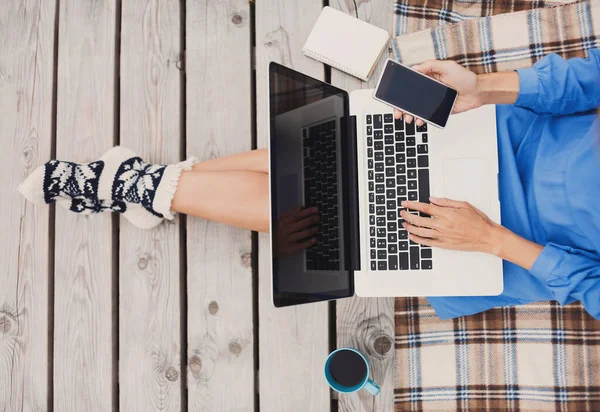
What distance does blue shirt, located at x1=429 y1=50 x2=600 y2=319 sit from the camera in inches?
33.8

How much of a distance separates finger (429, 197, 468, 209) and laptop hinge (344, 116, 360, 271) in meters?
0.14

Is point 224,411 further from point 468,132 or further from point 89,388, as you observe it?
point 468,132

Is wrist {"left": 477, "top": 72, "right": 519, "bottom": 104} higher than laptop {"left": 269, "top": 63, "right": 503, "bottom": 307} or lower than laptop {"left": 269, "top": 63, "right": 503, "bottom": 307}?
higher

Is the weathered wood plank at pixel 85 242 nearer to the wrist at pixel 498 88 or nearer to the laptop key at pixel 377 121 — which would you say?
the laptop key at pixel 377 121

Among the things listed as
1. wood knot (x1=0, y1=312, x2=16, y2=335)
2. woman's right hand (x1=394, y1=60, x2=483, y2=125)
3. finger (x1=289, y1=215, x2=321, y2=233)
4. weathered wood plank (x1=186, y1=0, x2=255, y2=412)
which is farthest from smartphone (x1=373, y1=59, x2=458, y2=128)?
wood knot (x1=0, y1=312, x2=16, y2=335)

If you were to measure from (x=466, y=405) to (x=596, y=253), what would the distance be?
0.44 m

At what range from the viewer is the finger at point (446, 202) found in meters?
0.91

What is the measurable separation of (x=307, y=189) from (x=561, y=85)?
0.50m

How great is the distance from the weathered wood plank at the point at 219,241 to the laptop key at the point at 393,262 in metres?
0.37

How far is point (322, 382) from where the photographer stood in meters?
Answer: 1.13

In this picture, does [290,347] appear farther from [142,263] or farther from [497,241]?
[497,241]

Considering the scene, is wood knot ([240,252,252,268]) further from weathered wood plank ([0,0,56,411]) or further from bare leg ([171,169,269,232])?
weathered wood plank ([0,0,56,411])

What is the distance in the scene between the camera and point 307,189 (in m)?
0.87

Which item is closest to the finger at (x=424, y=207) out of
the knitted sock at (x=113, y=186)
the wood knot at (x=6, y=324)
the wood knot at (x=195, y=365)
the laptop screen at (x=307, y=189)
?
the laptop screen at (x=307, y=189)
